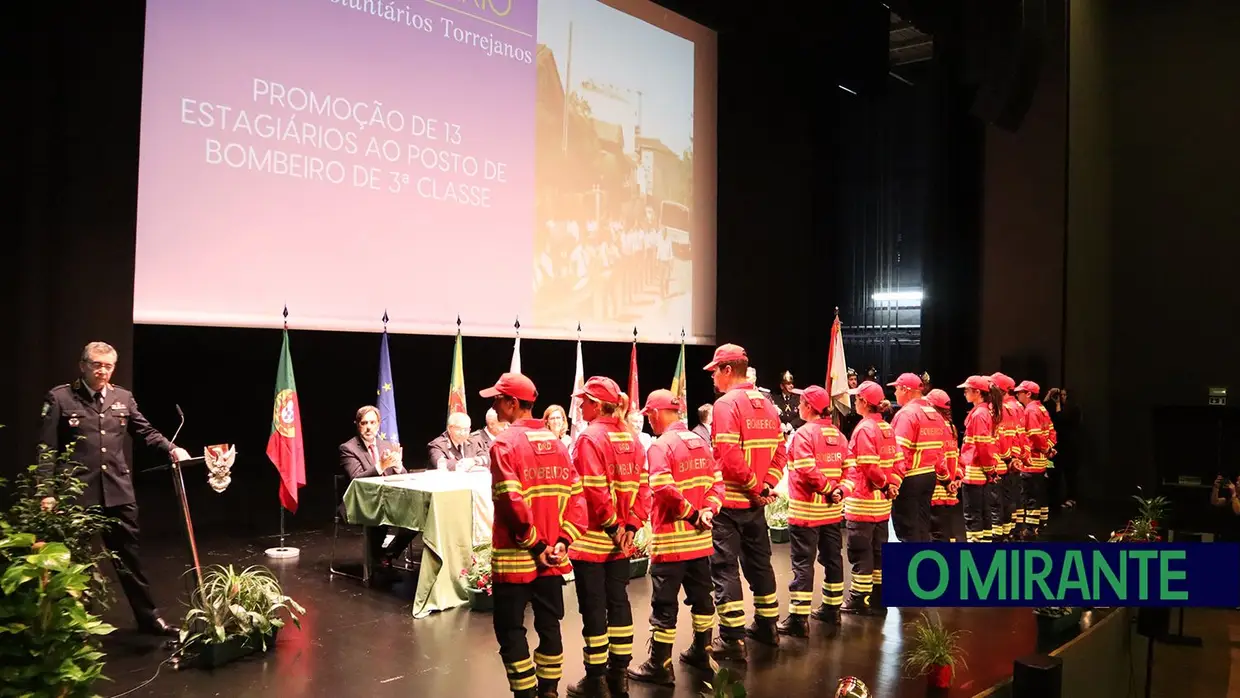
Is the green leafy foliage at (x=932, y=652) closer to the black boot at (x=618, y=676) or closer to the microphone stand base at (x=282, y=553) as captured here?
the black boot at (x=618, y=676)

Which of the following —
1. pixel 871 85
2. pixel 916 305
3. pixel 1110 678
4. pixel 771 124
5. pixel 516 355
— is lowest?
pixel 1110 678

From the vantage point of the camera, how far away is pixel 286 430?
6527 millimetres

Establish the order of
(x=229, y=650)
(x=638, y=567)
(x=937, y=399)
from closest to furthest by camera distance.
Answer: (x=229, y=650)
(x=638, y=567)
(x=937, y=399)

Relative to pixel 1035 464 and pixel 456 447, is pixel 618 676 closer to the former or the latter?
pixel 456 447

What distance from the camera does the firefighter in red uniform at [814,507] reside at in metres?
5.08

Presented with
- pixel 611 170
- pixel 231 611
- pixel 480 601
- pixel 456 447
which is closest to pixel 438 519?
pixel 480 601

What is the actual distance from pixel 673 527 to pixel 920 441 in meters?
2.64

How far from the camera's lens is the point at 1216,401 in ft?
33.8

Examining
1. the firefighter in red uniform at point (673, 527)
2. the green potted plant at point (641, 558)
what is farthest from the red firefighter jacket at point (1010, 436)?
the firefighter in red uniform at point (673, 527)

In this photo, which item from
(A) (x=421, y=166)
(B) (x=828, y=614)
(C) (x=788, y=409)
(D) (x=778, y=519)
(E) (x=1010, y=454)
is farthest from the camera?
(C) (x=788, y=409)

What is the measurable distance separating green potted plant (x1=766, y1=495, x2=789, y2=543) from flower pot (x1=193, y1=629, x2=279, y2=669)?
4593 millimetres

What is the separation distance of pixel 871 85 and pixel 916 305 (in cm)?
314

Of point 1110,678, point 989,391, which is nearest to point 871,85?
point 989,391

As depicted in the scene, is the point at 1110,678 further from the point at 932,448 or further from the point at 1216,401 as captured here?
the point at 1216,401
